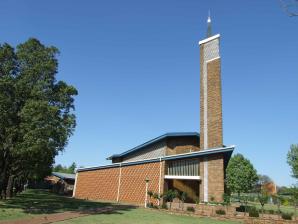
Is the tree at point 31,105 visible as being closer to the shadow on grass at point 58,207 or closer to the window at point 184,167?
the shadow on grass at point 58,207

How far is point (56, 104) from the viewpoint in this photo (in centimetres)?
2392

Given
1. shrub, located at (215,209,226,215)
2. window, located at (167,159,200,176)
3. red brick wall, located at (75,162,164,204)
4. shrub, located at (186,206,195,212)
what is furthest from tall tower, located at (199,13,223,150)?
shrub, located at (215,209,226,215)

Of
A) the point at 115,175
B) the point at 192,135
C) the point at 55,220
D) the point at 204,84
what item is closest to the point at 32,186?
the point at 115,175

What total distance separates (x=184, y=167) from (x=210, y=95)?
768 cm

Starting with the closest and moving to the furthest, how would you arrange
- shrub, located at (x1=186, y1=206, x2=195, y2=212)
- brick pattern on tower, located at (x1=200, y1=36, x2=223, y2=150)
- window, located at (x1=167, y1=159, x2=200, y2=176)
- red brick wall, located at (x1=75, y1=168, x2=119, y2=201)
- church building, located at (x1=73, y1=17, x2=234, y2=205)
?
1. shrub, located at (x1=186, y1=206, x2=195, y2=212)
2. church building, located at (x1=73, y1=17, x2=234, y2=205)
3. window, located at (x1=167, y1=159, x2=200, y2=176)
4. brick pattern on tower, located at (x1=200, y1=36, x2=223, y2=150)
5. red brick wall, located at (x1=75, y1=168, x2=119, y2=201)

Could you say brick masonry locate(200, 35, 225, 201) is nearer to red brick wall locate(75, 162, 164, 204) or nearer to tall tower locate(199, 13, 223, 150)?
tall tower locate(199, 13, 223, 150)

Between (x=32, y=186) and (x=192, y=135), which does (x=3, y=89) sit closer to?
(x=192, y=135)

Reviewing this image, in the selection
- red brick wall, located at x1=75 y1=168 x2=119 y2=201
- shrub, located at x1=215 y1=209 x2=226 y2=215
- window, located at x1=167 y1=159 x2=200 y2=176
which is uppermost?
window, located at x1=167 y1=159 x2=200 y2=176

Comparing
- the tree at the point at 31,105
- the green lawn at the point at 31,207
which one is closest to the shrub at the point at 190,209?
the green lawn at the point at 31,207

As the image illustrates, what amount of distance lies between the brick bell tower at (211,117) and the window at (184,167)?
855 mm

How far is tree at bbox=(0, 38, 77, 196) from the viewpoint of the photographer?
68.9 ft

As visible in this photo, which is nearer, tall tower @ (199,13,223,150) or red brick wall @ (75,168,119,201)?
tall tower @ (199,13,223,150)

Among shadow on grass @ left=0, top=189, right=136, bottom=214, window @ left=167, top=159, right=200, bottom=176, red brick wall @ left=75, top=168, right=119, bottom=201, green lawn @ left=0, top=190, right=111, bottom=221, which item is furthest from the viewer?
red brick wall @ left=75, top=168, right=119, bottom=201

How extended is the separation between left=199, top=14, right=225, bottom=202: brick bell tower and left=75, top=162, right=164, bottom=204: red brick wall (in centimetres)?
452
